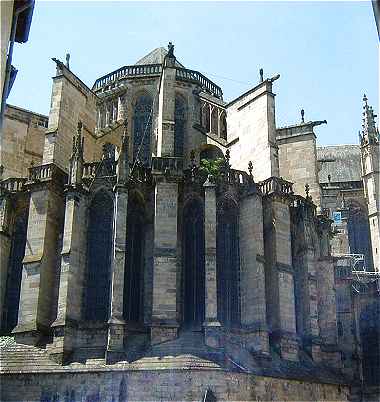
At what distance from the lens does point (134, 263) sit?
23.8 meters

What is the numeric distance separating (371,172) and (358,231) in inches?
141

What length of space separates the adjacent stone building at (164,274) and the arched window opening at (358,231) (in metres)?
7.66

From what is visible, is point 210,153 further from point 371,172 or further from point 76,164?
point 371,172

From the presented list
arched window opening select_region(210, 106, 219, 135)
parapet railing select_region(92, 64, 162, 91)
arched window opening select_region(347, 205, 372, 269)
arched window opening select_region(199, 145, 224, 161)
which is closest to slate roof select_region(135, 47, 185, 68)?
parapet railing select_region(92, 64, 162, 91)

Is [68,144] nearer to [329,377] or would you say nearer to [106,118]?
[106,118]

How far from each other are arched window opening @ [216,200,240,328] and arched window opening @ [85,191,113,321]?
161 inches

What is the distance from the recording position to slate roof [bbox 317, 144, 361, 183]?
3903 centimetres

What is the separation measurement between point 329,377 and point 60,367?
9938 millimetres

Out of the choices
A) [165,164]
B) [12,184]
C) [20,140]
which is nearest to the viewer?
[165,164]

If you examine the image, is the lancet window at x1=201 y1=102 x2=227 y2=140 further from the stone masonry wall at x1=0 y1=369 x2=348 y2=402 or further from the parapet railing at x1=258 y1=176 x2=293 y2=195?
the stone masonry wall at x1=0 y1=369 x2=348 y2=402

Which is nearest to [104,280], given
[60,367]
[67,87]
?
[60,367]

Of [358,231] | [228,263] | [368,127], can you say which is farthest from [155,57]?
[228,263]

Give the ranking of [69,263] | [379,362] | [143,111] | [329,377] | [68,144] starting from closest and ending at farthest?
1. [69,263]
2. [329,377]
3. [68,144]
4. [379,362]
5. [143,111]

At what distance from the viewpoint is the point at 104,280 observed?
76.7 ft
